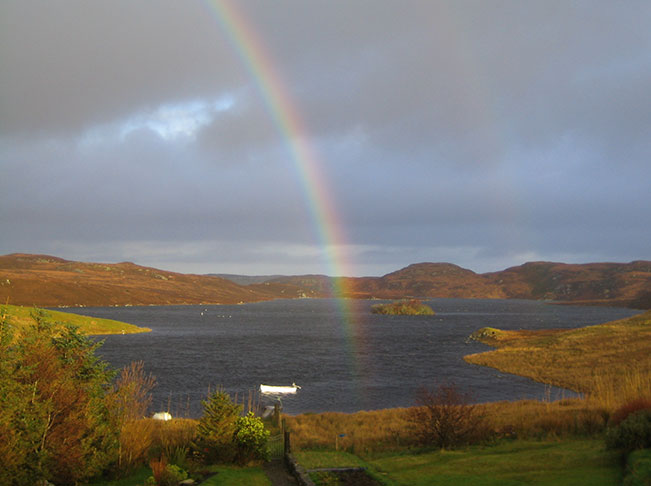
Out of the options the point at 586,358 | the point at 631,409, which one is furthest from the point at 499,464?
the point at 586,358

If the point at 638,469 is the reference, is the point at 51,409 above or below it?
above

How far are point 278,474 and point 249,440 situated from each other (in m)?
2.06

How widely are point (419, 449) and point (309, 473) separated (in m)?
7.46

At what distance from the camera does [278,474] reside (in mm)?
20141

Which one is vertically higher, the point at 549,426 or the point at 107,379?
the point at 107,379

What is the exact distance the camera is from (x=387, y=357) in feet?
282

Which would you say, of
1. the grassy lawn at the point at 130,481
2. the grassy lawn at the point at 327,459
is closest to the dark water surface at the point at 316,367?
the grassy lawn at the point at 327,459

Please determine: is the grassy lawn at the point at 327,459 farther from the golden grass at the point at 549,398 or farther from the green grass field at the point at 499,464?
the golden grass at the point at 549,398

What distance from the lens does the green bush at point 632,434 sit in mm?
17656

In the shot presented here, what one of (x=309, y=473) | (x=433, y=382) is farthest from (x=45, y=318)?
(x=433, y=382)

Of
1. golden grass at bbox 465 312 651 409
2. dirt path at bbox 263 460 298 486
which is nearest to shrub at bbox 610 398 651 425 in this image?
dirt path at bbox 263 460 298 486

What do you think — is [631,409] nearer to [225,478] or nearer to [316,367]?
[225,478]

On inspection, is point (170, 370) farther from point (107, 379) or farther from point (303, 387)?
point (107, 379)

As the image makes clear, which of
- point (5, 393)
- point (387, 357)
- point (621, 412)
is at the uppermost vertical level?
point (5, 393)
